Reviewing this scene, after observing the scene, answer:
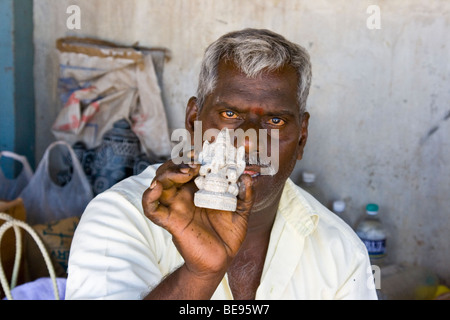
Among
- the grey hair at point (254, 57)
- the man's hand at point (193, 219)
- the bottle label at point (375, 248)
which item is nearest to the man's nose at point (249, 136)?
the grey hair at point (254, 57)

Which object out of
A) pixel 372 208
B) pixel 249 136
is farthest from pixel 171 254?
pixel 372 208

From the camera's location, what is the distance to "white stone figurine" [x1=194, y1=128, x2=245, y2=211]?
150 cm

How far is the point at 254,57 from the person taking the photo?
2.08m

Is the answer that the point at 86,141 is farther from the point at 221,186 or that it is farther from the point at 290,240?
the point at 221,186

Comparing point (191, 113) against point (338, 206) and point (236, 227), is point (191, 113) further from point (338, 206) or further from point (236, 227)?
point (338, 206)

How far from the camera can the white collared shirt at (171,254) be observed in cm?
172

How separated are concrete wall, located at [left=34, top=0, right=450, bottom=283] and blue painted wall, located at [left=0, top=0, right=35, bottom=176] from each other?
15.5 inches

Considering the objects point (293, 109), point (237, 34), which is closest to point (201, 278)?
point (293, 109)

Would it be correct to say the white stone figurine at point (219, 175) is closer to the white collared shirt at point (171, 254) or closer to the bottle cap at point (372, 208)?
the white collared shirt at point (171, 254)

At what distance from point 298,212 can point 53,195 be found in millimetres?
1717

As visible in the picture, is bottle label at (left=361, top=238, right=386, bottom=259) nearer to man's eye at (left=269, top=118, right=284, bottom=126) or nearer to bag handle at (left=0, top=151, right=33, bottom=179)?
man's eye at (left=269, top=118, right=284, bottom=126)

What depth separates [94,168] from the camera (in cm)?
345

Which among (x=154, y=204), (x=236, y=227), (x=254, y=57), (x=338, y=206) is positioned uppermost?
(x=254, y=57)

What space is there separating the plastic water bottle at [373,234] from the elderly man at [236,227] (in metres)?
0.97
